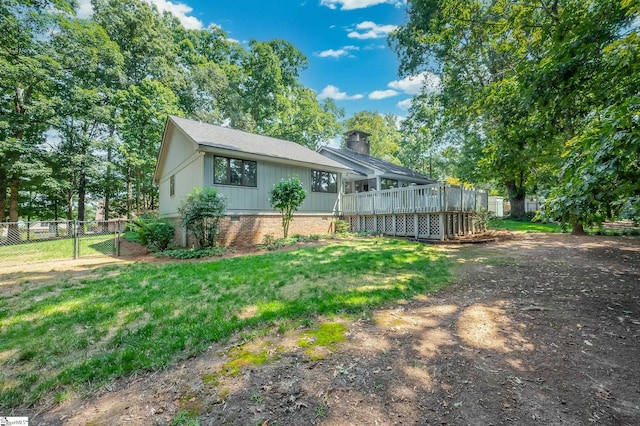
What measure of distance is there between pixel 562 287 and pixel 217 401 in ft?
19.0

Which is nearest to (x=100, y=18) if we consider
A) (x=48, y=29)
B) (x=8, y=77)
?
(x=48, y=29)

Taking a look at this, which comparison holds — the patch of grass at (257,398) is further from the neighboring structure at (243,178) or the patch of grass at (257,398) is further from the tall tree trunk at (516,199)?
the tall tree trunk at (516,199)

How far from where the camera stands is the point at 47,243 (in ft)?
43.6

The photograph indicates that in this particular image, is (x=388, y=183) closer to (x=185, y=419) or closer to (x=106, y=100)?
(x=185, y=419)

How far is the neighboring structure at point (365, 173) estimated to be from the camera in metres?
16.9

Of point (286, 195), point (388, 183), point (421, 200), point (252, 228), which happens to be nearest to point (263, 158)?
point (286, 195)

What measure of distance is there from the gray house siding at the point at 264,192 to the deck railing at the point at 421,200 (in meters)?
1.83

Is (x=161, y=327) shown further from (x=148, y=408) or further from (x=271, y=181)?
(x=271, y=181)

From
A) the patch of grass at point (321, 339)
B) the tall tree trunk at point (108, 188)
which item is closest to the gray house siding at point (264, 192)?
the patch of grass at point (321, 339)

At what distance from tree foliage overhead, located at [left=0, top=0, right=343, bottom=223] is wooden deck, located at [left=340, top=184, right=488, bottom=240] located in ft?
58.3

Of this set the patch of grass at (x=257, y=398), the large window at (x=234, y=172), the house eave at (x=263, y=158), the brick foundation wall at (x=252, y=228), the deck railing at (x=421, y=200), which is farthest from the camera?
the large window at (x=234, y=172)

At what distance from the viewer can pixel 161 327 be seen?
3.41 m

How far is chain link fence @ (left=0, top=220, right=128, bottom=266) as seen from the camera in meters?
9.05

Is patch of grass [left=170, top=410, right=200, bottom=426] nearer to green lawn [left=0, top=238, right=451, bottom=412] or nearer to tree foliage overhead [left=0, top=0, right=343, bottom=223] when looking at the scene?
green lawn [left=0, top=238, right=451, bottom=412]
